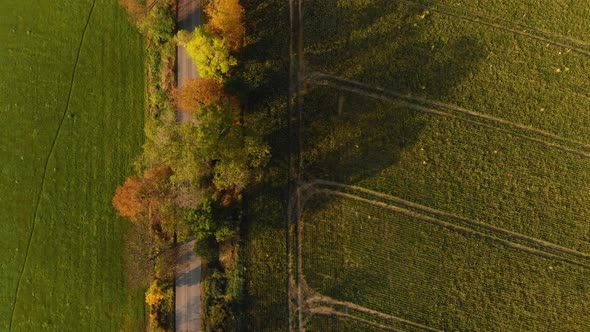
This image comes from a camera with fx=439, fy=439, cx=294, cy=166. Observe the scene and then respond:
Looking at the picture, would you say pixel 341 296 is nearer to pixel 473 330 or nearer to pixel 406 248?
pixel 406 248

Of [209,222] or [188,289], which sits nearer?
[209,222]

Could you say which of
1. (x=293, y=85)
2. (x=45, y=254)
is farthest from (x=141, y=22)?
(x=45, y=254)

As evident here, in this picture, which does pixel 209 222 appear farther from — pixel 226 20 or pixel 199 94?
pixel 226 20

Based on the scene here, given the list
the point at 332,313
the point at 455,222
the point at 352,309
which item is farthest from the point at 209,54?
the point at 455,222

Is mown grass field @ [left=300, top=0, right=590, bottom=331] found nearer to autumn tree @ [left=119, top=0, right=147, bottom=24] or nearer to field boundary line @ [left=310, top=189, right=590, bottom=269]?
field boundary line @ [left=310, top=189, right=590, bottom=269]

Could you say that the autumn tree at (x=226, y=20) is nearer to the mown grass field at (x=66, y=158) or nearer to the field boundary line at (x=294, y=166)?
the field boundary line at (x=294, y=166)

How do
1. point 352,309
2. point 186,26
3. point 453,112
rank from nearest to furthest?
point 352,309 → point 453,112 → point 186,26
